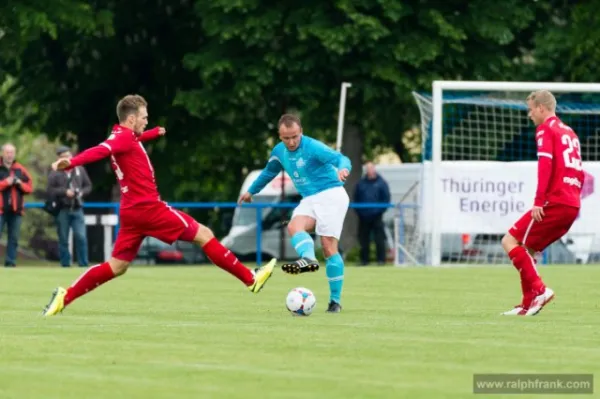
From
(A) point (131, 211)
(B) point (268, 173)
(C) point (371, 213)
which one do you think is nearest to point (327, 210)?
(B) point (268, 173)

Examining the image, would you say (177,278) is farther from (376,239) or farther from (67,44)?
(67,44)

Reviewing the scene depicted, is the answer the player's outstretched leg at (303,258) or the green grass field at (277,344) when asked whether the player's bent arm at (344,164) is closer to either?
the player's outstretched leg at (303,258)

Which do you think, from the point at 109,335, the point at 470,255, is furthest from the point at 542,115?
the point at 470,255

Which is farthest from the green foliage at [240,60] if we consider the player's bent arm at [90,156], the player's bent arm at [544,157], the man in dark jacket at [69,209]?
the player's bent arm at [90,156]

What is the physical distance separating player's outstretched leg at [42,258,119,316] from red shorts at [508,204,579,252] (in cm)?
341

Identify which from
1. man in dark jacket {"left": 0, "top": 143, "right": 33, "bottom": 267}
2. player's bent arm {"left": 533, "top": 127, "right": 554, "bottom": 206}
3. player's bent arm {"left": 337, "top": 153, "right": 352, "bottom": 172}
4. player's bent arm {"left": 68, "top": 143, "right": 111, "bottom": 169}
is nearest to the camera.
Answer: player's bent arm {"left": 68, "top": 143, "right": 111, "bottom": 169}

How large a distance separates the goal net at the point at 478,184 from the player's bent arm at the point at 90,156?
14735mm

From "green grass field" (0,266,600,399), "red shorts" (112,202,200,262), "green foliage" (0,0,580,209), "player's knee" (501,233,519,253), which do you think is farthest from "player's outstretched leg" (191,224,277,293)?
"green foliage" (0,0,580,209)

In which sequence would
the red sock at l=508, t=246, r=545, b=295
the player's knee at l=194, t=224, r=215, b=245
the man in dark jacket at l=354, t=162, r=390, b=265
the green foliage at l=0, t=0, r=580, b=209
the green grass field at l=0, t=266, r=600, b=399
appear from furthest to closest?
the green foliage at l=0, t=0, r=580, b=209 → the man in dark jacket at l=354, t=162, r=390, b=265 → the player's knee at l=194, t=224, r=215, b=245 → the red sock at l=508, t=246, r=545, b=295 → the green grass field at l=0, t=266, r=600, b=399

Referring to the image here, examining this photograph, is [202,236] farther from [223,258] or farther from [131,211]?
[131,211]

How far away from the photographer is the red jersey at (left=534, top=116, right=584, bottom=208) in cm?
1325

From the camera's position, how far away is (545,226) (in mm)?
13570

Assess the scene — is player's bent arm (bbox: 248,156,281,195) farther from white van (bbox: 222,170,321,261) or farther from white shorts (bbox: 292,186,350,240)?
white van (bbox: 222,170,321,261)

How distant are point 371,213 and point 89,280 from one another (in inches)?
620
